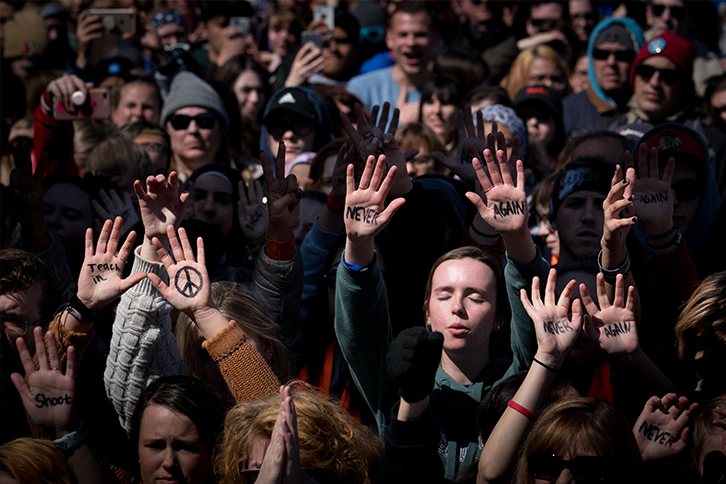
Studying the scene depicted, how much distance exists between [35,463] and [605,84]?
502 cm

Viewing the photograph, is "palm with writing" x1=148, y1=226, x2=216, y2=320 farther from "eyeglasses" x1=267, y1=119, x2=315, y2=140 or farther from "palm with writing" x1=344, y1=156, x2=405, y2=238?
"eyeglasses" x1=267, y1=119, x2=315, y2=140

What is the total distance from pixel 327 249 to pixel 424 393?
4.65 ft

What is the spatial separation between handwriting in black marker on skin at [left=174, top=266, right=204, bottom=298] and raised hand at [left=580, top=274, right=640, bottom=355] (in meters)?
1.34

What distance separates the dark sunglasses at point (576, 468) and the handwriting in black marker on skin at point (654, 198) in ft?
4.33

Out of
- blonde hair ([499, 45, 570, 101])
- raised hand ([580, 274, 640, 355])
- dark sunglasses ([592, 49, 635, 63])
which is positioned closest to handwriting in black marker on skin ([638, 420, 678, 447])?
raised hand ([580, 274, 640, 355])

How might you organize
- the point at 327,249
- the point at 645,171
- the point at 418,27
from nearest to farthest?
1. the point at 645,171
2. the point at 327,249
3. the point at 418,27

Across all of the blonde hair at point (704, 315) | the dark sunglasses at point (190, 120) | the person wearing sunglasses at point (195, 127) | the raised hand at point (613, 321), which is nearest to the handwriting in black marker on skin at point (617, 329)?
the raised hand at point (613, 321)

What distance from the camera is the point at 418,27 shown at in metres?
6.44

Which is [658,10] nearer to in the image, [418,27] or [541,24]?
[541,24]

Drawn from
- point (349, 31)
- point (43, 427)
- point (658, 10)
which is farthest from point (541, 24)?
point (43, 427)

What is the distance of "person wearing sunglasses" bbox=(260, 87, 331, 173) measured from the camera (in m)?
5.14

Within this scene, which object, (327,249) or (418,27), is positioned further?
(418,27)

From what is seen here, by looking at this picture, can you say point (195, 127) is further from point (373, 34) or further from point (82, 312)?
point (373, 34)

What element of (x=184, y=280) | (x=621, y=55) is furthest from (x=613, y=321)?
(x=621, y=55)
